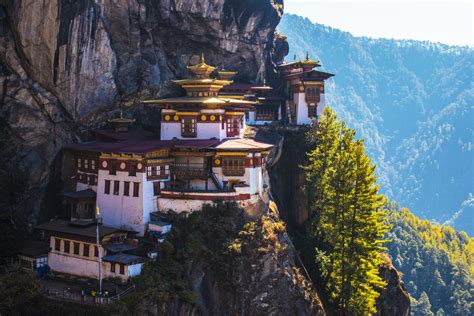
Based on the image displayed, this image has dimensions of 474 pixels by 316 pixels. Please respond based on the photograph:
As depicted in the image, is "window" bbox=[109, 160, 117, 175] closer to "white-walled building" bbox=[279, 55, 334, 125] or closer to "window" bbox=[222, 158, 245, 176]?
"window" bbox=[222, 158, 245, 176]

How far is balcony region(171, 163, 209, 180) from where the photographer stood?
48.2 metres

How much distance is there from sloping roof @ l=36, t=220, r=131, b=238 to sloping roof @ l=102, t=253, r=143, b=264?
1695 mm

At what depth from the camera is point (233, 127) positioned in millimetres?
54875

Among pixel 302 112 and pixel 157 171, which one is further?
pixel 302 112

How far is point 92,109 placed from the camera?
174 feet

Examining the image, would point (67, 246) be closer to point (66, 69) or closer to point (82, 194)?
point (82, 194)

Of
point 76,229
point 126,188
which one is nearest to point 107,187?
point 126,188

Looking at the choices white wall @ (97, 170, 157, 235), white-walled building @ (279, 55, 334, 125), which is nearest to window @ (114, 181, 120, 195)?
white wall @ (97, 170, 157, 235)

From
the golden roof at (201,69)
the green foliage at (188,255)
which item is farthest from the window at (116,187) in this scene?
the golden roof at (201,69)

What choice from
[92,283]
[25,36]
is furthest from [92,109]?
[92,283]

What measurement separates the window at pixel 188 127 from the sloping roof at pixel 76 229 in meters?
12.3

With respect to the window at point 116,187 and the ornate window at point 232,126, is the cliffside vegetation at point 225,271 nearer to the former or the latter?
the window at point 116,187

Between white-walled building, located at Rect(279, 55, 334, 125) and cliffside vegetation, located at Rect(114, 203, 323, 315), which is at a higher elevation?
white-walled building, located at Rect(279, 55, 334, 125)

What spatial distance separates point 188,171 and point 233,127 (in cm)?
829
